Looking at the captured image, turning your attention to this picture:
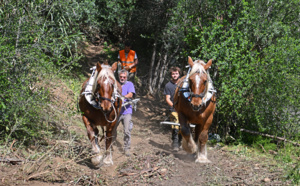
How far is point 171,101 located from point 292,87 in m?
3.04

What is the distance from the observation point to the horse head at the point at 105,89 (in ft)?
21.1

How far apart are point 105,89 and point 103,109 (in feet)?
1.30

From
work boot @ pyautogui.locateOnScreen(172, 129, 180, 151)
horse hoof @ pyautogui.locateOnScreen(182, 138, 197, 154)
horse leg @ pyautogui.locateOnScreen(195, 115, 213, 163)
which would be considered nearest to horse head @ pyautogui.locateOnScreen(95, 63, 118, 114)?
horse hoof @ pyautogui.locateOnScreen(182, 138, 197, 154)

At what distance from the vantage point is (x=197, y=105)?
6.61 m

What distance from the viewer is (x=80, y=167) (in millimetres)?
6496

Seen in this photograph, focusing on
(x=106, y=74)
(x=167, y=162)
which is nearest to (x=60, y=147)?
(x=106, y=74)

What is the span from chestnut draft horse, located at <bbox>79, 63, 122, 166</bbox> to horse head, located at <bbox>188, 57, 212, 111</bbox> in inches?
61.0

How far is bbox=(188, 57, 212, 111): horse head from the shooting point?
664 centimetres

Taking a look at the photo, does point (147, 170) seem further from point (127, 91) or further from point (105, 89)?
point (127, 91)

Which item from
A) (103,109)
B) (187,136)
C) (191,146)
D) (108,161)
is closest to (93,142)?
(108,161)

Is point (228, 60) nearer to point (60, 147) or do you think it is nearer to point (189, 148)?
point (189, 148)

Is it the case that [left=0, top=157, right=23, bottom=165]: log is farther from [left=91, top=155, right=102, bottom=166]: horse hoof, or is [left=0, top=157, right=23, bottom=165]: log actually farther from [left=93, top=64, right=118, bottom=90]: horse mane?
[left=93, top=64, right=118, bottom=90]: horse mane

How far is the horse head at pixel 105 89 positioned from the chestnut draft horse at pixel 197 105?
5.09ft

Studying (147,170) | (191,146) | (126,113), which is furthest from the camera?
(126,113)
